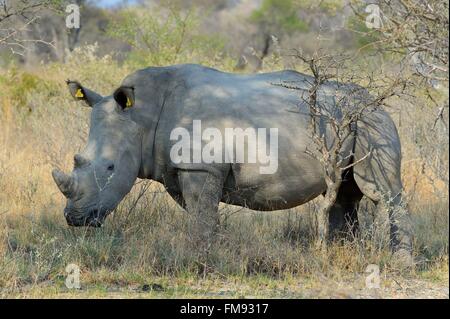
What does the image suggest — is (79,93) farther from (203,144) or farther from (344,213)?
(344,213)

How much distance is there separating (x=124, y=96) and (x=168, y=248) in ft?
4.39

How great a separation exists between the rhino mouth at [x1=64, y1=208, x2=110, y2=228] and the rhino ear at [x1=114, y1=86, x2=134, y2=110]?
0.93 meters

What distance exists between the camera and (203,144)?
22.3ft

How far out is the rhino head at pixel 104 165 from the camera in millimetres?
6691

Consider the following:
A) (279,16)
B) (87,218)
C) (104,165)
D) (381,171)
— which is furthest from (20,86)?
(279,16)

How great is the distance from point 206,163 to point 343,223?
1.80 metres

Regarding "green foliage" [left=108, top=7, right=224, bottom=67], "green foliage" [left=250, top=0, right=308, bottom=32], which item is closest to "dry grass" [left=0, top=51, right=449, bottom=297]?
"green foliage" [left=108, top=7, right=224, bottom=67]

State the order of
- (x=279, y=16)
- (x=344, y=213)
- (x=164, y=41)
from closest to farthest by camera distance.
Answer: (x=344, y=213)
(x=164, y=41)
(x=279, y=16)

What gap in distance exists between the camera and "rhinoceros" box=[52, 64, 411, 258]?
22.2 feet

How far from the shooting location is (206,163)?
267 inches
